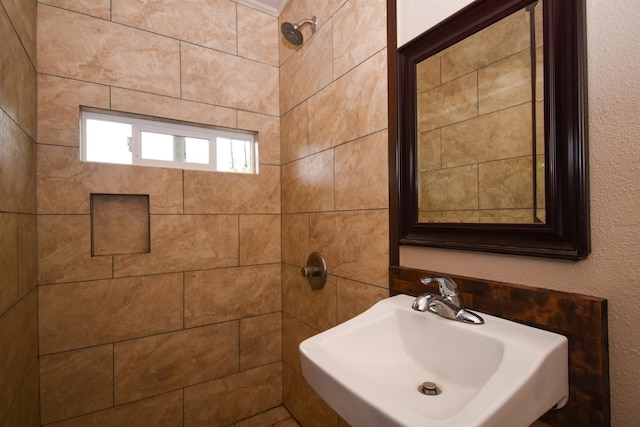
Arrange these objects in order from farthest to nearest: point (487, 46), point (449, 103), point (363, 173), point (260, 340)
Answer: point (260, 340) → point (363, 173) → point (449, 103) → point (487, 46)

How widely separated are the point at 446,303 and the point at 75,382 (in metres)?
1.84

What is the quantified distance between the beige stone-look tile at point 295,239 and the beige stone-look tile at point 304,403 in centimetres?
75

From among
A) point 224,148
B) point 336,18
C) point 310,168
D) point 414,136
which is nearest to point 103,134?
point 224,148

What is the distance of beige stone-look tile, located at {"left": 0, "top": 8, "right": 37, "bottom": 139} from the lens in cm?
99

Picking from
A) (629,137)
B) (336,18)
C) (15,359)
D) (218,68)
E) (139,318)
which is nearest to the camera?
(629,137)

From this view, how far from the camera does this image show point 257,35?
201 cm

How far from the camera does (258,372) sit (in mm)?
1979

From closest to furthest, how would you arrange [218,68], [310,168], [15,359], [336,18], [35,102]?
[15,359] < [35,102] < [336,18] < [310,168] < [218,68]

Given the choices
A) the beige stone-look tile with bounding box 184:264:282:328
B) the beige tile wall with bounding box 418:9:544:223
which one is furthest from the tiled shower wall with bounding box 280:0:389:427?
the beige tile wall with bounding box 418:9:544:223

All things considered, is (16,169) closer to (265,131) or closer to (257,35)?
(265,131)

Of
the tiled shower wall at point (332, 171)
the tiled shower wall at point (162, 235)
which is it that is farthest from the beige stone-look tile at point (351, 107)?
the tiled shower wall at point (162, 235)

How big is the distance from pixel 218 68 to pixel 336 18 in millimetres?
826

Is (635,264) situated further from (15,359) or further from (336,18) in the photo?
(15,359)

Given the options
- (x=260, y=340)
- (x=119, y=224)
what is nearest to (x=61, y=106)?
(x=119, y=224)
